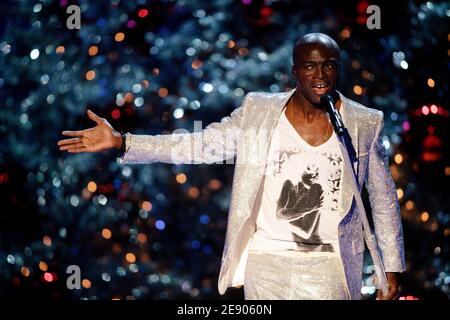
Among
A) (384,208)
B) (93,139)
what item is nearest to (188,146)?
(93,139)

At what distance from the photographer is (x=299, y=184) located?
343cm

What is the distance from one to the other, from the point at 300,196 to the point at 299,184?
0.05m

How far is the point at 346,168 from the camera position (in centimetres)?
345

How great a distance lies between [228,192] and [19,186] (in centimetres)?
147

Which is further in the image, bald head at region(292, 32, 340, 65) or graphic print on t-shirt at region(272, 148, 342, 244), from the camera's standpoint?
bald head at region(292, 32, 340, 65)

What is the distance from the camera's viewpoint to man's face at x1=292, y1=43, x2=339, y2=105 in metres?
3.48

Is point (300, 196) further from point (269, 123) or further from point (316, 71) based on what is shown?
point (316, 71)

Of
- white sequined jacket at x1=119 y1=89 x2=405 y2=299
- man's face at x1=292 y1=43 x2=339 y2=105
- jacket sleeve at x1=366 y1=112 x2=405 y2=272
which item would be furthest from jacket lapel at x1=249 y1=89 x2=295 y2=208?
jacket sleeve at x1=366 y1=112 x2=405 y2=272

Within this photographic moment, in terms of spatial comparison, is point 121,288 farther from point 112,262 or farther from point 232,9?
point 232,9

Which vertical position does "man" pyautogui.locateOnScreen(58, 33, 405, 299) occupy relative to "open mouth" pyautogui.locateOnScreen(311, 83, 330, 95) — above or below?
below

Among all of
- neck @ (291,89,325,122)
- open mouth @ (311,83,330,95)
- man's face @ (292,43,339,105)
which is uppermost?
man's face @ (292,43,339,105)

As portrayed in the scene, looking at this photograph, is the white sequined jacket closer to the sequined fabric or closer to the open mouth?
the sequined fabric
